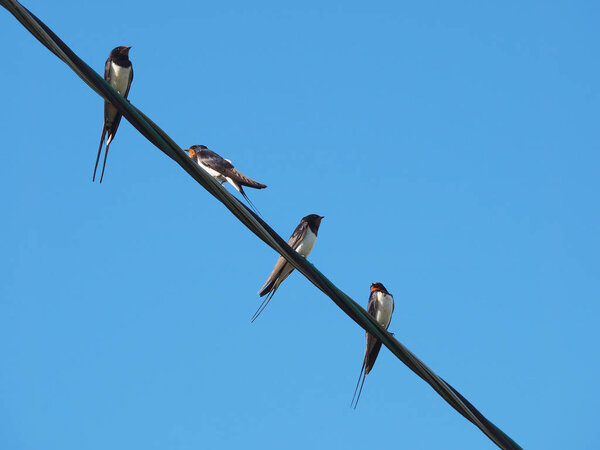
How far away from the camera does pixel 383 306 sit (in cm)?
725

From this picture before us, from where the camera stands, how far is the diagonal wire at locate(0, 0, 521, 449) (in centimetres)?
254

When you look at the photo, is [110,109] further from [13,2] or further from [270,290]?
[13,2]

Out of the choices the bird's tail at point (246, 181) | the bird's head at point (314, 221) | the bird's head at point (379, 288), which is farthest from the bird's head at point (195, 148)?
the bird's head at point (379, 288)

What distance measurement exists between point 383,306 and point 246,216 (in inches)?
177

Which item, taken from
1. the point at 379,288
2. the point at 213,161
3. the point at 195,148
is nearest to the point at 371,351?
the point at 379,288

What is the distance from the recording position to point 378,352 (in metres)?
6.10

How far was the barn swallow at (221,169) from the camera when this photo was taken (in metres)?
5.33

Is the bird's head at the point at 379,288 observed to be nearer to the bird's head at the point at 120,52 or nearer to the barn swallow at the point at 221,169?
the barn swallow at the point at 221,169

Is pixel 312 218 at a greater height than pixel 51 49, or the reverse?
pixel 312 218

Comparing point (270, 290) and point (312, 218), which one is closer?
point (270, 290)

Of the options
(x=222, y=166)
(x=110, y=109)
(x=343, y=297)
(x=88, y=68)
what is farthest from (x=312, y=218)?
(x=88, y=68)

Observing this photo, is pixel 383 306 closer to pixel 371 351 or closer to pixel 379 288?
pixel 379 288

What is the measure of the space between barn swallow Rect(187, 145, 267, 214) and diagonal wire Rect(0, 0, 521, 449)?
6.02ft

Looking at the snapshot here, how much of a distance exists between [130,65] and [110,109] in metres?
1.17
